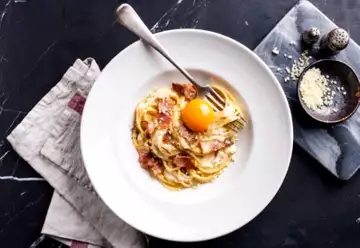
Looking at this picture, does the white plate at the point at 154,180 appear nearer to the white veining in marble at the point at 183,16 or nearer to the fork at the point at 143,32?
the fork at the point at 143,32

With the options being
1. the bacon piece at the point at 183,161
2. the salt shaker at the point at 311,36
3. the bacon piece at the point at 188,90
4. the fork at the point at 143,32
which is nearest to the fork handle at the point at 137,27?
the fork at the point at 143,32

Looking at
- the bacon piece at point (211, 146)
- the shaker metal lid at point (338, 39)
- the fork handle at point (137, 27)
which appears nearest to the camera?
the fork handle at point (137, 27)

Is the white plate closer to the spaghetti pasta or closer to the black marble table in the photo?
the spaghetti pasta

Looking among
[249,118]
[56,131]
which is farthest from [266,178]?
[56,131]

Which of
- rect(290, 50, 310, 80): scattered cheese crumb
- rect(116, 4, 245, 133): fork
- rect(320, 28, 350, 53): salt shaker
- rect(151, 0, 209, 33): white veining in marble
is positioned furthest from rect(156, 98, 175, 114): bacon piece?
rect(320, 28, 350, 53): salt shaker

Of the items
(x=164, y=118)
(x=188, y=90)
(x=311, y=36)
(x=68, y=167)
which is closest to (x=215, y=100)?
(x=188, y=90)

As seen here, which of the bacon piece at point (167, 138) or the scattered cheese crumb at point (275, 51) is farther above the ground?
the bacon piece at point (167, 138)

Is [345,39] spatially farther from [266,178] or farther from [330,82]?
[266,178]
